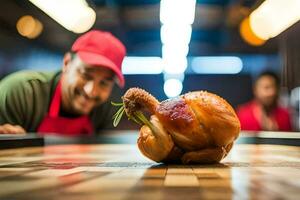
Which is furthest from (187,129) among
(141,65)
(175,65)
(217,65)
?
(217,65)

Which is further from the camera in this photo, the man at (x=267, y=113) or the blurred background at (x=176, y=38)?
the blurred background at (x=176, y=38)

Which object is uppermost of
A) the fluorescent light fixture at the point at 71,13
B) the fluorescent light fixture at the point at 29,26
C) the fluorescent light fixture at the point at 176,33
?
the fluorescent light fixture at the point at 71,13

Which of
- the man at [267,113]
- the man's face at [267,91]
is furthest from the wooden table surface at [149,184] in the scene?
the man's face at [267,91]

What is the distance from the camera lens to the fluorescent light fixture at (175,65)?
5.99 meters

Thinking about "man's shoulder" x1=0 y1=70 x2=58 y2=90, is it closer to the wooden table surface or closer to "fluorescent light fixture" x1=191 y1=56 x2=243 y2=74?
the wooden table surface

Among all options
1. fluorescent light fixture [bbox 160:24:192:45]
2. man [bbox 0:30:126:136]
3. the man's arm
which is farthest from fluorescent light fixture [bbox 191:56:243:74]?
the man's arm

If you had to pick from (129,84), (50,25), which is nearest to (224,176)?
(50,25)

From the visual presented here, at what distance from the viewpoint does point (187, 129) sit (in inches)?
34.7

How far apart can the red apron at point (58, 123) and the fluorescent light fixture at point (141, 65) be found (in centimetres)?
320

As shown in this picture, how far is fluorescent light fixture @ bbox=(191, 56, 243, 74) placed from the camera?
260 inches

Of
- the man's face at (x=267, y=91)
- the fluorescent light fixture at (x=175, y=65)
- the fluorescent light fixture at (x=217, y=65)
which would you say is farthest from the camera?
the fluorescent light fixture at (x=217, y=65)

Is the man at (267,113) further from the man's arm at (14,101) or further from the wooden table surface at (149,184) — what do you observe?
the wooden table surface at (149,184)

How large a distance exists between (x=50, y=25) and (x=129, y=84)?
69.9 inches

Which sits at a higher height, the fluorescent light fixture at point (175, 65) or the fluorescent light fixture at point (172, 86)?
the fluorescent light fixture at point (175, 65)
